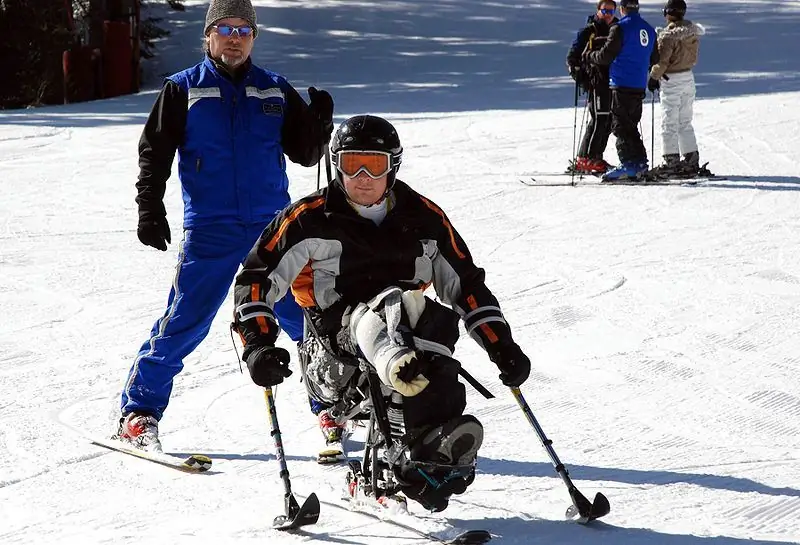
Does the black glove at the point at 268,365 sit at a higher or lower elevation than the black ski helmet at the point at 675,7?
lower

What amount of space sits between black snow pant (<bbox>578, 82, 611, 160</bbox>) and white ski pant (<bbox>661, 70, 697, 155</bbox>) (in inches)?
24.2

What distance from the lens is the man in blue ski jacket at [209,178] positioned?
197 inches

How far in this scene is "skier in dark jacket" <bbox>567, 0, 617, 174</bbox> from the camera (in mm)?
12383

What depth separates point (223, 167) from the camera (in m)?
5.05

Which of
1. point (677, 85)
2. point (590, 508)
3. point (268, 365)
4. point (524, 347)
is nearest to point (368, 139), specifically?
point (268, 365)

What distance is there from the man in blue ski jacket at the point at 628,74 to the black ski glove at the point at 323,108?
7.02 metres

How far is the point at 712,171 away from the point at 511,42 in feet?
46.0

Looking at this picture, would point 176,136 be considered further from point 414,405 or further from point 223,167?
point 414,405

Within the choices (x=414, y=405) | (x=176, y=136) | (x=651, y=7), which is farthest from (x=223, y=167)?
(x=651, y=7)

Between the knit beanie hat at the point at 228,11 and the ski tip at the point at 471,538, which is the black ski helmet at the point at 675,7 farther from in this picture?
the ski tip at the point at 471,538

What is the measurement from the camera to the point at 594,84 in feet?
40.9

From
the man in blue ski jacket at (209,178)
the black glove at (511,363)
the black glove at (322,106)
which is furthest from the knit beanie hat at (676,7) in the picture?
the black glove at (511,363)

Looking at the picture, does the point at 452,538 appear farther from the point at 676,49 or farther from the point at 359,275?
the point at 676,49

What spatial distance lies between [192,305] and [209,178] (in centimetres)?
52
